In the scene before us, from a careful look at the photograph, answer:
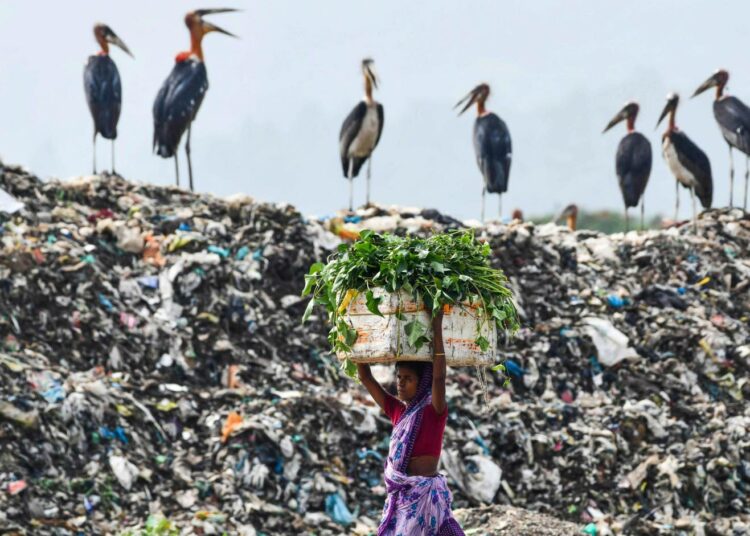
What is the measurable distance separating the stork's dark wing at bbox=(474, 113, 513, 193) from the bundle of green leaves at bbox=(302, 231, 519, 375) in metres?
11.6

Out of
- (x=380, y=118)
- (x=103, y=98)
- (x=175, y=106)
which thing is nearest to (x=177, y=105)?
(x=175, y=106)

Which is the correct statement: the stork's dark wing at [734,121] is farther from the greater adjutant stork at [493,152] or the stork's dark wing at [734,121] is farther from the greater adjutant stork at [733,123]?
the greater adjutant stork at [493,152]

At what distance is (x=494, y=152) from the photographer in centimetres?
1703

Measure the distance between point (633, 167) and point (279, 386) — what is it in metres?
8.59

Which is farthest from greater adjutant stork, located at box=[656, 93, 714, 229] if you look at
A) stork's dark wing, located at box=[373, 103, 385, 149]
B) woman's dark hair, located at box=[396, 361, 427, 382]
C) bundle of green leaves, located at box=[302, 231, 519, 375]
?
woman's dark hair, located at box=[396, 361, 427, 382]

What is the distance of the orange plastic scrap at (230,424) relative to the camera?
384 inches

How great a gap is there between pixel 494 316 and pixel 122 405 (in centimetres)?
517

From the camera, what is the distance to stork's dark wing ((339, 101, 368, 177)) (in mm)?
16375

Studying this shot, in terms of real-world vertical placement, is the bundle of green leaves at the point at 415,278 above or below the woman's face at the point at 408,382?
above

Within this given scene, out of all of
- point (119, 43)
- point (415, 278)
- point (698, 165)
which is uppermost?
point (119, 43)

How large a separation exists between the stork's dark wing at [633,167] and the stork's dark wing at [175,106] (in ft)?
20.4

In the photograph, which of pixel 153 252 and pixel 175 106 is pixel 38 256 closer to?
pixel 153 252

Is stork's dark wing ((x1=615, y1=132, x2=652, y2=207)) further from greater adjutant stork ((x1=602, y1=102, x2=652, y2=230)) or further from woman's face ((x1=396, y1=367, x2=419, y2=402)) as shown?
woman's face ((x1=396, y1=367, x2=419, y2=402))

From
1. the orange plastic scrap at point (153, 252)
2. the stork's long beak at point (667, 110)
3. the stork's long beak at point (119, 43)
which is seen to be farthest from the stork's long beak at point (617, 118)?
the orange plastic scrap at point (153, 252)
